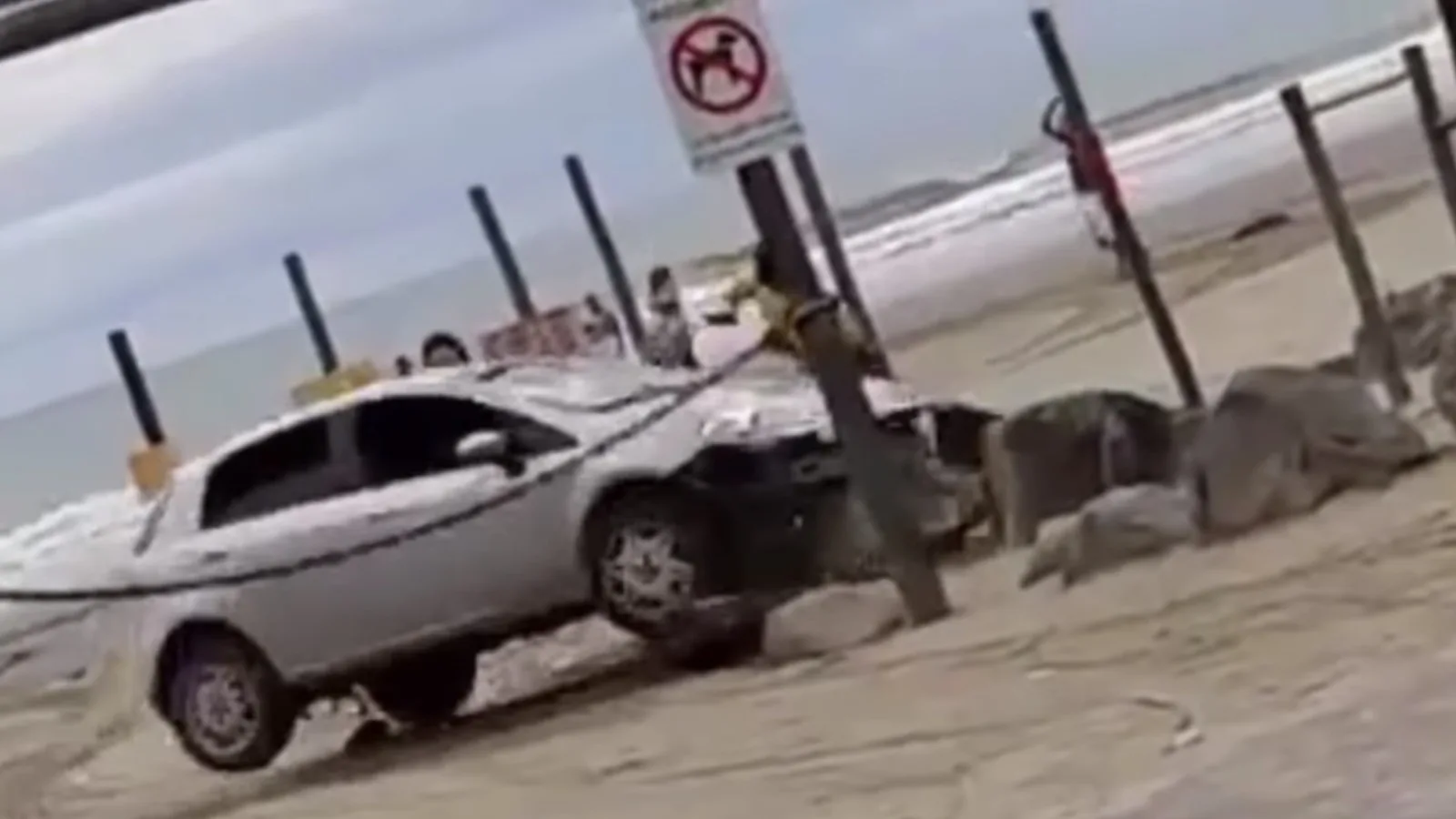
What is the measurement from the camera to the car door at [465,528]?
15.8 m

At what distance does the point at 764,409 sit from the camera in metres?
15.9

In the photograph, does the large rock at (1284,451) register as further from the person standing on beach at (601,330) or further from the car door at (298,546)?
the person standing on beach at (601,330)

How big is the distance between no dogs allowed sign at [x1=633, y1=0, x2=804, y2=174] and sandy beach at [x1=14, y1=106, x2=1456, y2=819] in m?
2.00

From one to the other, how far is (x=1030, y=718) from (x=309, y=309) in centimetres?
2266

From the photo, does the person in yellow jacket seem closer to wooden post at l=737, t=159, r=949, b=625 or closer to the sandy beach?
wooden post at l=737, t=159, r=949, b=625

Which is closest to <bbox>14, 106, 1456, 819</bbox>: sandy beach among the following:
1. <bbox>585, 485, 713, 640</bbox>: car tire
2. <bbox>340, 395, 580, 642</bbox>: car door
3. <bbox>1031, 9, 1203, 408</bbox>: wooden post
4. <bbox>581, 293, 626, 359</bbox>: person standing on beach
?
<bbox>585, 485, 713, 640</bbox>: car tire

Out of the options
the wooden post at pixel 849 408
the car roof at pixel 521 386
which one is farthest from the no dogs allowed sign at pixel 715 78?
the car roof at pixel 521 386

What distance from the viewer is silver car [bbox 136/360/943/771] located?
50.8 feet

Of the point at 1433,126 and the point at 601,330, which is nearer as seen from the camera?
the point at 1433,126

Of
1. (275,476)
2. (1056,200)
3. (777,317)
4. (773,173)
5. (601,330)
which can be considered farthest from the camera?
(1056,200)

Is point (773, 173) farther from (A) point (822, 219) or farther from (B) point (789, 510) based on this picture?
(A) point (822, 219)

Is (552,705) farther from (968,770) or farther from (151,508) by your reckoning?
(968,770)

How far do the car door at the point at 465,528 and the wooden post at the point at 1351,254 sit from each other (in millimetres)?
3584

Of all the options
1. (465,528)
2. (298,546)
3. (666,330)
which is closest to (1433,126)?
(465,528)
